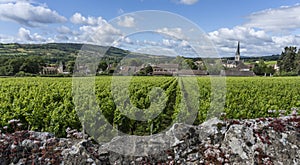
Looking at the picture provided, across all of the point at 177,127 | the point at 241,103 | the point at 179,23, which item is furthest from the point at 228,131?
the point at 241,103

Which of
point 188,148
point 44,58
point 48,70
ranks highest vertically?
point 44,58

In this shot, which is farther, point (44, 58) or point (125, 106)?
point (44, 58)

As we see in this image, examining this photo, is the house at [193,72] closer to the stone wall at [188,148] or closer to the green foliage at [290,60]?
the stone wall at [188,148]

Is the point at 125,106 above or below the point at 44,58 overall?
below

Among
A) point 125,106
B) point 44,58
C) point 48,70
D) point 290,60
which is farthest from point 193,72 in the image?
point 290,60

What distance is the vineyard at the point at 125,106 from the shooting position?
5.89 meters

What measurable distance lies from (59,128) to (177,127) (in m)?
3.09

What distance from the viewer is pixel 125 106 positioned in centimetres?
658

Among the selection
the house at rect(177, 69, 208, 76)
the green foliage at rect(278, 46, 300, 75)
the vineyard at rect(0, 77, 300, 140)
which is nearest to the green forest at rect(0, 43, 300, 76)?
the house at rect(177, 69, 208, 76)

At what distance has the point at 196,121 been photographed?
289 inches

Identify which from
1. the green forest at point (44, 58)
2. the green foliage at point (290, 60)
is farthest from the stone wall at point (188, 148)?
the green foliage at point (290, 60)

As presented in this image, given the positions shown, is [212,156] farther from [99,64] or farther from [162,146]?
[99,64]

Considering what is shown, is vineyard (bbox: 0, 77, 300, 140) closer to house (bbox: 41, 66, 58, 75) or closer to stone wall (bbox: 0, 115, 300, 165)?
stone wall (bbox: 0, 115, 300, 165)

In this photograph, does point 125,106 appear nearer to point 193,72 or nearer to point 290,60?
point 193,72
